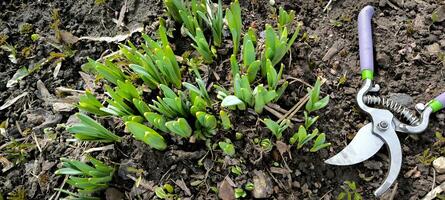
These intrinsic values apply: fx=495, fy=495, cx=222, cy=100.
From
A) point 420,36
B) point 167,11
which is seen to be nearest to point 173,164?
point 167,11

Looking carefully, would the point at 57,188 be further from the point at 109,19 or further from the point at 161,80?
the point at 109,19

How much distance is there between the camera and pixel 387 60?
2113 millimetres

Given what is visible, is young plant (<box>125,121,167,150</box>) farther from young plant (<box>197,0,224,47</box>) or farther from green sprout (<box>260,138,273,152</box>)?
young plant (<box>197,0,224,47</box>)

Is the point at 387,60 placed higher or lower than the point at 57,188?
higher

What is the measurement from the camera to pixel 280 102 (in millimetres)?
1942

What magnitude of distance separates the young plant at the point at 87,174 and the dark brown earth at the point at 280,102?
2.5 inches

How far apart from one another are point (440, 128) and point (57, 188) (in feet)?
5.02

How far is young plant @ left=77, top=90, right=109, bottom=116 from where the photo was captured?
182cm

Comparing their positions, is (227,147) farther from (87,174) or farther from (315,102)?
(87,174)

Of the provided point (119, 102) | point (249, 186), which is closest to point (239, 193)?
point (249, 186)

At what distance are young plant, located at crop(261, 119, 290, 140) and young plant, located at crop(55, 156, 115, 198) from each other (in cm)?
60

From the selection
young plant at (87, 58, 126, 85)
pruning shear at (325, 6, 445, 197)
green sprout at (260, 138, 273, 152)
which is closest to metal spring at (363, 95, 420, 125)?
pruning shear at (325, 6, 445, 197)

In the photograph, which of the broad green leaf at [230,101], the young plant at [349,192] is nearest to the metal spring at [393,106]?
the young plant at [349,192]

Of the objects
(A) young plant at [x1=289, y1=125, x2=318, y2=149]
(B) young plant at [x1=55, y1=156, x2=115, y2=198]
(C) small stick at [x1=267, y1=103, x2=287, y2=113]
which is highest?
(C) small stick at [x1=267, y1=103, x2=287, y2=113]
